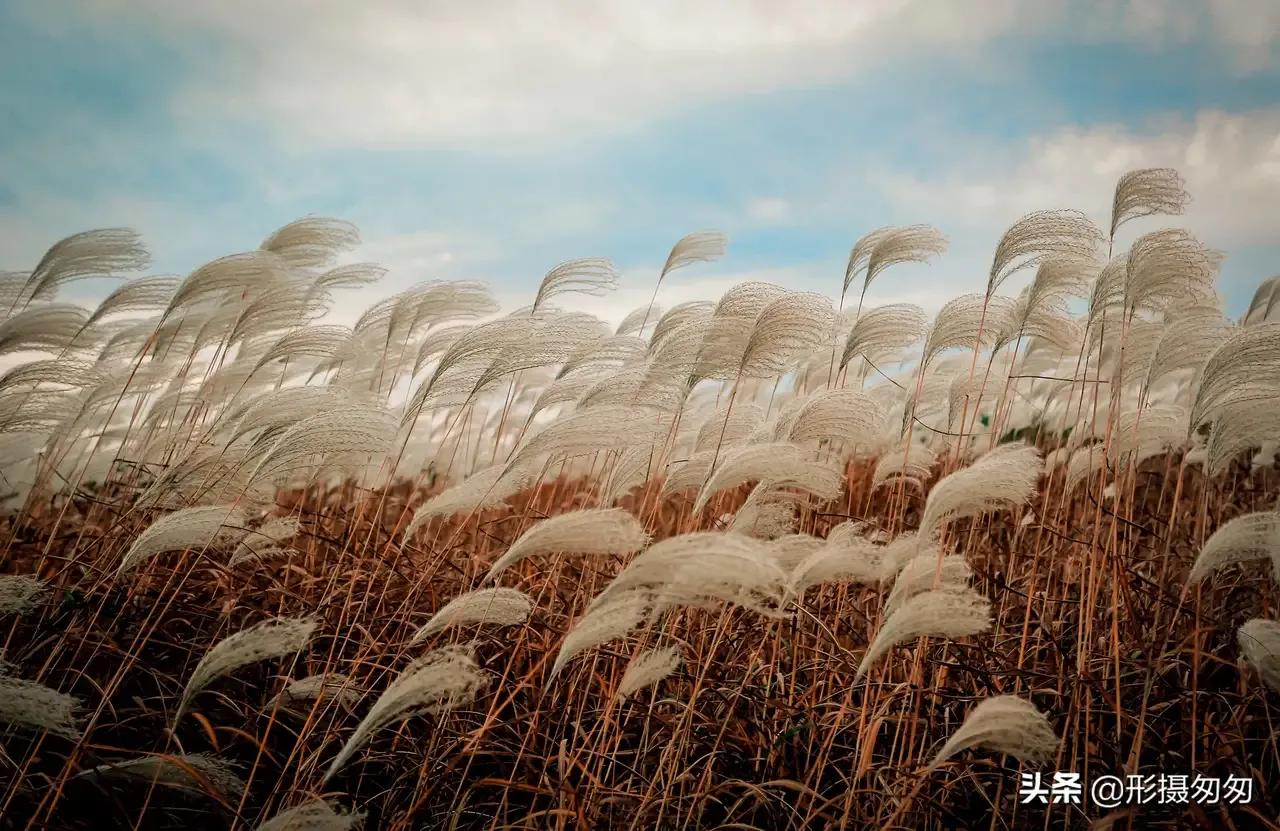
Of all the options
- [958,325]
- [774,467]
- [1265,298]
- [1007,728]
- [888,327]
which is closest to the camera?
[1007,728]

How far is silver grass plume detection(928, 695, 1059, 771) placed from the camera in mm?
1580

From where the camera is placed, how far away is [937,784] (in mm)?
2174

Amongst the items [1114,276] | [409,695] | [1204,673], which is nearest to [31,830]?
[409,695]

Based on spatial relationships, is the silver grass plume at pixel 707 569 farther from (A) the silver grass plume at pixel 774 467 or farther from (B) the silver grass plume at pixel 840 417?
(B) the silver grass plume at pixel 840 417

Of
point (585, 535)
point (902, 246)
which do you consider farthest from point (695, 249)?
point (585, 535)

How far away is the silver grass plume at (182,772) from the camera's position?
1938 millimetres

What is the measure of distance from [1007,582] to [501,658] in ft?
6.26

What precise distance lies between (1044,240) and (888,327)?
23.6 inches

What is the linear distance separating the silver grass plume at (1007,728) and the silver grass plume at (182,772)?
1738 millimetres

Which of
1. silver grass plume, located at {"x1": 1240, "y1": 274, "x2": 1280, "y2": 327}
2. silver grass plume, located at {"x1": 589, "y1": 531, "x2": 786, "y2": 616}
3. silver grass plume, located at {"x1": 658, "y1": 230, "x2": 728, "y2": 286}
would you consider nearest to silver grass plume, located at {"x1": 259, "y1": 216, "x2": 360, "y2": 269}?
silver grass plume, located at {"x1": 658, "y1": 230, "x2": 728, "y2": 286}

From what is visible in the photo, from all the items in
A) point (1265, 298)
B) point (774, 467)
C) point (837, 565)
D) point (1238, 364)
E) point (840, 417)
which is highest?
point (1265, 298)

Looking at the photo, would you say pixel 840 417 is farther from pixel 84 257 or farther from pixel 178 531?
pixel 84 257

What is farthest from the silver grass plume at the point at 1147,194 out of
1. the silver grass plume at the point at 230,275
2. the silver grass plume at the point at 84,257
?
the silver grass plume at the point at 84,257

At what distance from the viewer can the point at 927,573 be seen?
7.12 feet
